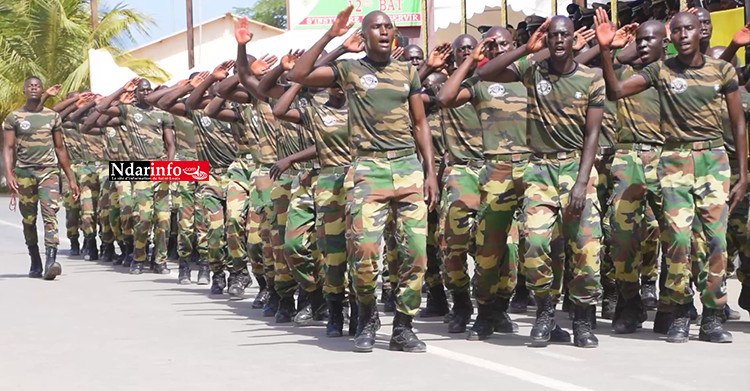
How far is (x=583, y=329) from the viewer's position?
373 inches

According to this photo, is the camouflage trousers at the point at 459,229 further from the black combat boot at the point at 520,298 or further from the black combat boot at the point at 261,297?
the black combat boot at the point at 261,297

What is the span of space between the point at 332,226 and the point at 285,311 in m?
1.50

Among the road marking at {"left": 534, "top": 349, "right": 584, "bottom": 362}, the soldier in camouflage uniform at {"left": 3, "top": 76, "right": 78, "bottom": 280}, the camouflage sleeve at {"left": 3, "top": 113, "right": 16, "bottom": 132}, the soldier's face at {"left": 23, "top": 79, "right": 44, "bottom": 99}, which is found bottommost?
the road marking at {"left": 534, "top": 349, "right": 584, "bottom": 362}

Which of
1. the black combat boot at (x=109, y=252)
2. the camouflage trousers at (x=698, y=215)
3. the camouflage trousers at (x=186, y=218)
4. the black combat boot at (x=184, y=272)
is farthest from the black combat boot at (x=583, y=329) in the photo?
the black combat boot at (x=109, y=252)

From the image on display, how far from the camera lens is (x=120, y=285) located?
15.4 meters

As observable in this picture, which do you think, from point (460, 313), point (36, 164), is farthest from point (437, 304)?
point (36, 164)

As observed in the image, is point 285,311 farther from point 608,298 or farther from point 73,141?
point 73,141

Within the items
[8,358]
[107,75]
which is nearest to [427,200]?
[8,358]

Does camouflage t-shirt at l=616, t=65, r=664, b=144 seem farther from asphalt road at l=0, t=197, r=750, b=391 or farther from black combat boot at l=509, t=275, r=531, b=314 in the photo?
black combat boot at l=509, t=275, r=531, b=314

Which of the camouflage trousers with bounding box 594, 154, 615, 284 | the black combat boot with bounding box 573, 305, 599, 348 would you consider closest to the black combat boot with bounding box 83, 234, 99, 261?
the camouflage trousers with bounding box 594, 154, 615, 284

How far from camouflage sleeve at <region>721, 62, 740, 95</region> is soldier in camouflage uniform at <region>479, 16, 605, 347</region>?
2.81 feet

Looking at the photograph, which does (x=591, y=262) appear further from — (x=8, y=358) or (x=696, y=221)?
(x=8, y=358)

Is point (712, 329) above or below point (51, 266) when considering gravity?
below

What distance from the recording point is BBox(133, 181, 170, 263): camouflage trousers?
17016mm
